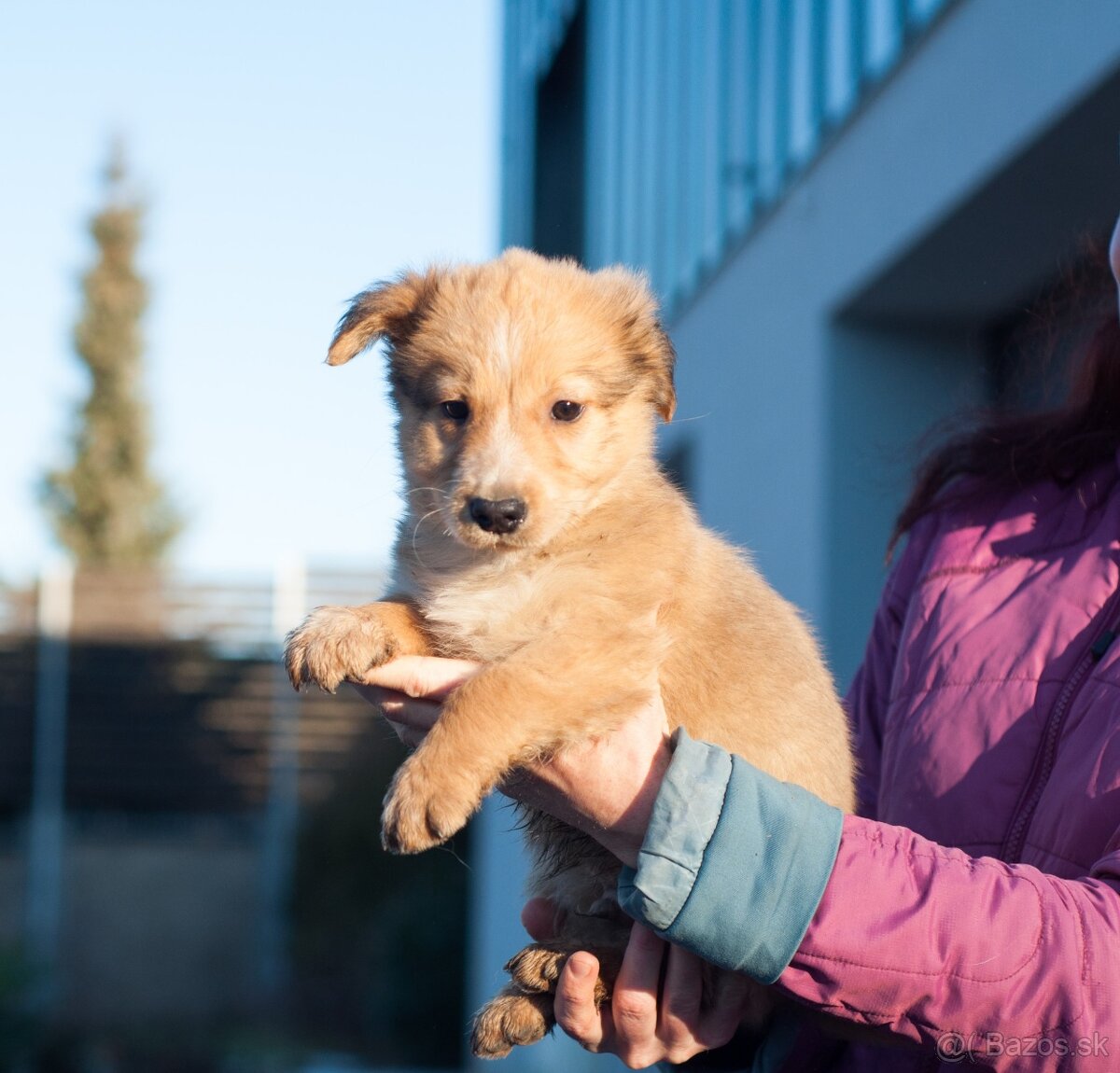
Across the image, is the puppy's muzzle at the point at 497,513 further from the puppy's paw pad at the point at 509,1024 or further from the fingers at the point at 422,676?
the puppy's paw pad at the point at 509,1024

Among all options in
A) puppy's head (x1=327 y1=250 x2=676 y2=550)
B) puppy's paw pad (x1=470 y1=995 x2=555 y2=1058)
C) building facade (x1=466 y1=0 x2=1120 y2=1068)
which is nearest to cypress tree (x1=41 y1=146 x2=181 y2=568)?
building facade (x1=466 y1=0 x2=1120 y2=1068)

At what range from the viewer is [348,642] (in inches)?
92.6

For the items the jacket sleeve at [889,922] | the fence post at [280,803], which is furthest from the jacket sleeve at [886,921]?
the fence post at [280,803]

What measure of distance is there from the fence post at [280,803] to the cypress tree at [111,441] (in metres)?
14.7

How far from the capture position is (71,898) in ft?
51.1

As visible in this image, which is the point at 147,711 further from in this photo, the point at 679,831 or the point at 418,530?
the point at 679,831

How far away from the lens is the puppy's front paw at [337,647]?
233cm

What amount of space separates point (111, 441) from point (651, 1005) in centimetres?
3064

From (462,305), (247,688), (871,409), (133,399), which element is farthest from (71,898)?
(133,399)

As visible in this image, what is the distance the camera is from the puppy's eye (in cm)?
261

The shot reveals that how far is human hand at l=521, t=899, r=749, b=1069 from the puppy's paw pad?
0.09 meters

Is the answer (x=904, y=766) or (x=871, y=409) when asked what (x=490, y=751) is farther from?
(x=871, y=409)

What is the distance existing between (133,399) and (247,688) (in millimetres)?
16799

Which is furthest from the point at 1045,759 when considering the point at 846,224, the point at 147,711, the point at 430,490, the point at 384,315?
the point at 147,711
